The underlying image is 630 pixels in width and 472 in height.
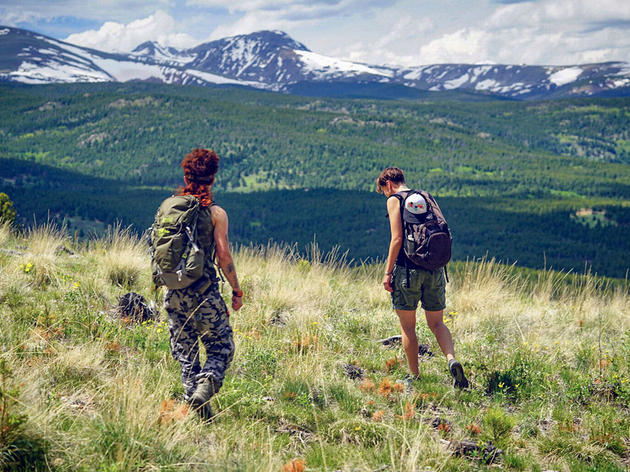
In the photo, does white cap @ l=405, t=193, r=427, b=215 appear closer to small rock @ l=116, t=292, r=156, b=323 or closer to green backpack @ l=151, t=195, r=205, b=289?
green backpack @ l=151, t=195, r=205, b=289

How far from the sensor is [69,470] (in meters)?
3.39

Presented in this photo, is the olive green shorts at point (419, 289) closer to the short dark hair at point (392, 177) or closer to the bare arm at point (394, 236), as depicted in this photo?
the bare arm at point (394, 236)

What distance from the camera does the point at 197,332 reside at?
15.4 feet

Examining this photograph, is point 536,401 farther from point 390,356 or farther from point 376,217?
point 376,217

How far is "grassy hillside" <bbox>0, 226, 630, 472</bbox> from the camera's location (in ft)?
12.1

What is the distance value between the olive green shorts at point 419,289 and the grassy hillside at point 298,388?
0.83 m

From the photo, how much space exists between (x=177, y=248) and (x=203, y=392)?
1.20 m

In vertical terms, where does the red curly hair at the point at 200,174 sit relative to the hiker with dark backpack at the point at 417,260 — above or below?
above

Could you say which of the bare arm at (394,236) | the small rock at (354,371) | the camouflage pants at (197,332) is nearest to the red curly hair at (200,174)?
the camouflage pants at (197,332)

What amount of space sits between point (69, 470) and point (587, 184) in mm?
206237

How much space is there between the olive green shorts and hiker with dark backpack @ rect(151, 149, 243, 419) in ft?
5.72

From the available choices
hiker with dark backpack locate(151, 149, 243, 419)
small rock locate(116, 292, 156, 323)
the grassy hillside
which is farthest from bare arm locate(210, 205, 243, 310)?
small rock locate(116, 292, 156, 323)

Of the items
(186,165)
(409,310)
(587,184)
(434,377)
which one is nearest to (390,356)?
(434,377)

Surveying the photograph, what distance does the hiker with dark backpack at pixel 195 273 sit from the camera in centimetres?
438
